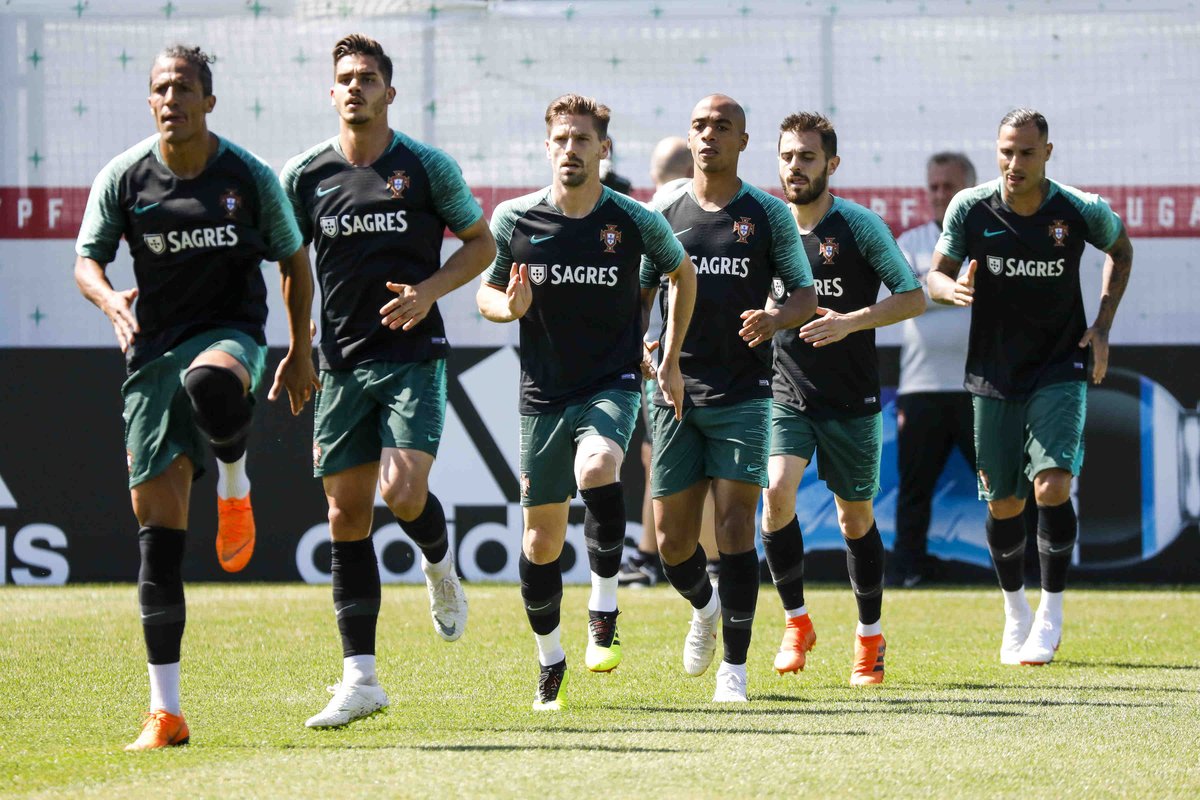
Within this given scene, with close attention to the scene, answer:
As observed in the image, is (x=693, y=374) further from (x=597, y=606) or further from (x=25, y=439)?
(x=25, y=439)

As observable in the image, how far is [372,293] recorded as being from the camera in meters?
6.63

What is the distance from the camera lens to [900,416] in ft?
41.1

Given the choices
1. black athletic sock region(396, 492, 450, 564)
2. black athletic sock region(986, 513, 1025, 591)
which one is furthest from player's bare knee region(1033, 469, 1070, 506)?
black athletic sock region(396, 492, 450, 564)

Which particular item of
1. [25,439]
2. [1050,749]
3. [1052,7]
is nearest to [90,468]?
[25,439]

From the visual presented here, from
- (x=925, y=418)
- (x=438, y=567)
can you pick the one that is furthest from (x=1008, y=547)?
(x=925, y=418)

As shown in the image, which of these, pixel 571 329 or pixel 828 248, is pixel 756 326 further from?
pixel 828 248

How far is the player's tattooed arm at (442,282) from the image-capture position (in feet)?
20.8

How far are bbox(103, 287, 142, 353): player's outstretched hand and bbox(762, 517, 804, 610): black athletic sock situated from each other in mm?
3336

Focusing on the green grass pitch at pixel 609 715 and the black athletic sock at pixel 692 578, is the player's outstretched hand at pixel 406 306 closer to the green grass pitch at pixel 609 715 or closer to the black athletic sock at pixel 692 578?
the green grass pitch at pixel 609 715

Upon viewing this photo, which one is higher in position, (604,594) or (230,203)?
(230,203)

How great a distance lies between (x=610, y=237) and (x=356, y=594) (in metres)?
1.68

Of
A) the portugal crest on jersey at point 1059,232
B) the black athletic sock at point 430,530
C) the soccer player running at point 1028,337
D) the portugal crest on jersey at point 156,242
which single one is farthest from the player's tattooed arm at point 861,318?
the portugal crest on jersey at point 156,242

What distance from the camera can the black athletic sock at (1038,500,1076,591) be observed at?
354 inches

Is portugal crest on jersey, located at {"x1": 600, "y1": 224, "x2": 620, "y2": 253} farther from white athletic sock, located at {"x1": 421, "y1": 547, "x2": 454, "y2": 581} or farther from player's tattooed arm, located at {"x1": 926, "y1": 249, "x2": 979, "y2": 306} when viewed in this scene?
player's tattooed arm, located at {"x1": 926, "y1": 249, "x2": 979, "y2": 306}
